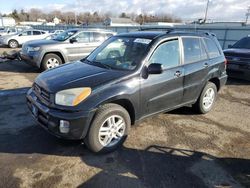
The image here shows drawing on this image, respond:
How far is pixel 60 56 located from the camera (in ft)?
29.0

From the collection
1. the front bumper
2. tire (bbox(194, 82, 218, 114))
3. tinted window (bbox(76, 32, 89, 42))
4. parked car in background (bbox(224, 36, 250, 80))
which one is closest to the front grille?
the front bumper

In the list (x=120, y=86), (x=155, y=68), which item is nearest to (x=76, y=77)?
(x=120, y=86)

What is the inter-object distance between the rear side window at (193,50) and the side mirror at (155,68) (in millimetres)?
939

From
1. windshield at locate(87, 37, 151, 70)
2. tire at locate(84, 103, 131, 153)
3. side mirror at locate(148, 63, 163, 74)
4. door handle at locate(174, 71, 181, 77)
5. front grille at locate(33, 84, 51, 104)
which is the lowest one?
tire at locate(84, 103, 131, 153)

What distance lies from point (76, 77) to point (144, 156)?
5.10 ft

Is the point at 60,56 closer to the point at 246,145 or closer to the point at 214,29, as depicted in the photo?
the point at 246,145

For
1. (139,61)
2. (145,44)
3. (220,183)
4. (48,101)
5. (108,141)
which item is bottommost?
(220,183)

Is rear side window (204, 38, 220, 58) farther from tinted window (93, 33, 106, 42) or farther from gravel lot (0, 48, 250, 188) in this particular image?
tinted window (93, 33, 106, 42)

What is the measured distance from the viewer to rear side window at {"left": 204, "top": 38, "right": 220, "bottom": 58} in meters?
4.94

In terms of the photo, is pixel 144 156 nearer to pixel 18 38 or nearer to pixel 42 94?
pixel 42 94

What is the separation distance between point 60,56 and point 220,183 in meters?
7.40

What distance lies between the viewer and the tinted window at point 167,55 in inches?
153

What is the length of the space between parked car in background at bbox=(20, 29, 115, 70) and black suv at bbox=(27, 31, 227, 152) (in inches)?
178

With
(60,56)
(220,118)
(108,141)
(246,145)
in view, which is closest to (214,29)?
(60,56)
